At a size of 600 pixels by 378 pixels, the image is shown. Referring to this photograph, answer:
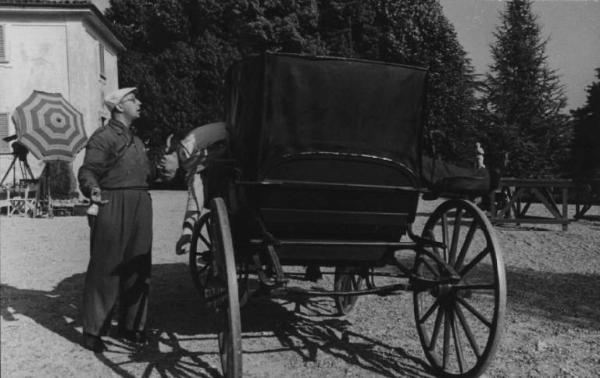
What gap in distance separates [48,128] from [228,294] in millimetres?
10882

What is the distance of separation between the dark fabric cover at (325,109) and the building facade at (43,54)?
726 inches

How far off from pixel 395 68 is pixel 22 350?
3.35 metres

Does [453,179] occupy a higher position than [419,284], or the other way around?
[453,179]

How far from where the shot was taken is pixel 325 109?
363 centimetres

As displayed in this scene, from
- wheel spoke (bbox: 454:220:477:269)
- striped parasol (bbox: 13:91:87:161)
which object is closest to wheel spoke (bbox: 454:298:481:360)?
wheel spoke (bbox: 454:220:477:269)

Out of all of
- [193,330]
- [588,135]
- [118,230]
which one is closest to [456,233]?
[193,330]

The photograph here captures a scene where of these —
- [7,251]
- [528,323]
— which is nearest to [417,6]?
[7,251]

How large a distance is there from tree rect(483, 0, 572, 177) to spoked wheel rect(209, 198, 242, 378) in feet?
74.5

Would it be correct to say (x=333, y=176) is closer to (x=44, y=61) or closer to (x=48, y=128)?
(x=48, y=128)

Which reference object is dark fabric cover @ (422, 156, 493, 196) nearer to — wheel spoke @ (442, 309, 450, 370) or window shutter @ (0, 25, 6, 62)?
wheel spoke @ (442, 309, 450, 370)

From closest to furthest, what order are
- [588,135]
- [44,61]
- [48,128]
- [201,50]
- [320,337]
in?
[320,337] → [48,128] → [44,61] → [588,135] → [201,50]

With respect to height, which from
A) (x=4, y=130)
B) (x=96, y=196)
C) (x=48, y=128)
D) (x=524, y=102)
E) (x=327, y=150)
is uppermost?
(x=524, y=102)

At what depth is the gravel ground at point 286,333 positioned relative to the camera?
12.7ft

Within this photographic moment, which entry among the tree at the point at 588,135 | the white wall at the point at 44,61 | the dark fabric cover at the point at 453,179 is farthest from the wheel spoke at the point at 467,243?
the tree at the point at 588,135
